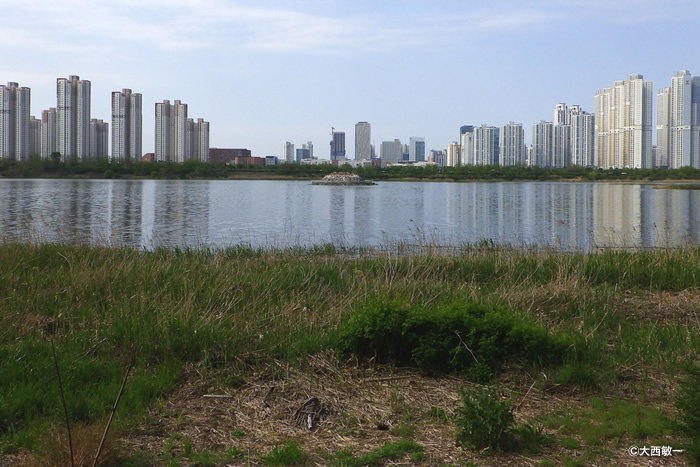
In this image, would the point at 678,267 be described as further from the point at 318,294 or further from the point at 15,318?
the point at 15,318

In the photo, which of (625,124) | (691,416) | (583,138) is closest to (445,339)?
(691,416)

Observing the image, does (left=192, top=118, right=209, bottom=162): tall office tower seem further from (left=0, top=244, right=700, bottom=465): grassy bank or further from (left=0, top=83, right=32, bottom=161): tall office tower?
(left=0, top=244, right=700, bottom=465): grassy bank

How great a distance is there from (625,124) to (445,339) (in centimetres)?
17753

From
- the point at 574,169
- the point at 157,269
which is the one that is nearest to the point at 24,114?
the point at 574,169

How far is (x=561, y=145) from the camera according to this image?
194500mm

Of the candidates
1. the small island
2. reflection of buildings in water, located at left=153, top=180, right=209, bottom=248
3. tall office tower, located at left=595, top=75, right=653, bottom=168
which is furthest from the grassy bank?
tall office tower, located at left=595, top=75, right=653, bottom=168

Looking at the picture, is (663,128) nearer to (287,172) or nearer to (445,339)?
(287,172)

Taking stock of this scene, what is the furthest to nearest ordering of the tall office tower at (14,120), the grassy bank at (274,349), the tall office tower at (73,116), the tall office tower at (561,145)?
the tall office tower at (561,145) → the tall office tower at (73,116) → the tall office tower at (14,120) → the grassy bank at (274,349)

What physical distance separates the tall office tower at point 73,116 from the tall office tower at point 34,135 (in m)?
4.80

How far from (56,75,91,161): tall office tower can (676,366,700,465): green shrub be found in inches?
6319

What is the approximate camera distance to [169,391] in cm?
539

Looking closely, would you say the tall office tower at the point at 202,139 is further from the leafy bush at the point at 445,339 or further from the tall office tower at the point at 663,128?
the leafy bush at the point at 445,339

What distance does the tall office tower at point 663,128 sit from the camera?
525 ft

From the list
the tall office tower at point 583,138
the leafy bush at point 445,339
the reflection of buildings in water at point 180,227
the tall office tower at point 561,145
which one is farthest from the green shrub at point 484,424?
the tall office tower at point 561,145
